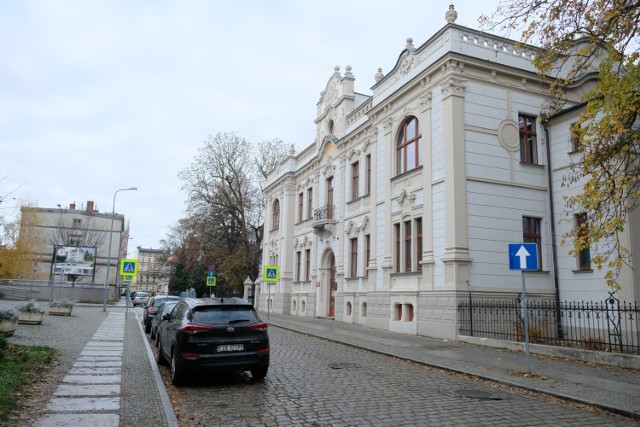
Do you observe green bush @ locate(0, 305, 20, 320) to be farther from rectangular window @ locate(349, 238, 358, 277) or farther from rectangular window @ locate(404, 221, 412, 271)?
rectangular window @ locate(349, 238, 358, 277)

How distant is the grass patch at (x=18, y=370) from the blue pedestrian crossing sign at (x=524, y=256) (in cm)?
959

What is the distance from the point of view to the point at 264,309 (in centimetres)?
3991

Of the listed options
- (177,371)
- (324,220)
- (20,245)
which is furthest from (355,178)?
(20,245)

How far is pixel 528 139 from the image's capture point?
21094 mm

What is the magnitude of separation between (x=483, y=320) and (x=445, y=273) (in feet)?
6.87

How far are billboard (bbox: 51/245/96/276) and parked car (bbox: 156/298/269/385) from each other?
1470 inches

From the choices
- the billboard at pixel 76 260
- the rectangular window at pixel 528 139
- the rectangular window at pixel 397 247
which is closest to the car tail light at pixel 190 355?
the rectangular window at pixel 397 247

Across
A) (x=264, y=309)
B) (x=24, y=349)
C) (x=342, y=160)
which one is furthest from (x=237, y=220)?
(x=24, y=349)

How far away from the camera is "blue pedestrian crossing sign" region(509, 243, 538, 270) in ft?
36.1

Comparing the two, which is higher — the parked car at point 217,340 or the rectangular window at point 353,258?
the rectangular window at point 353,258

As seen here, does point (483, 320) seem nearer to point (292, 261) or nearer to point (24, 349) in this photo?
point (24, 349)

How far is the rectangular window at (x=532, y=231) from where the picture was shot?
66.1ft

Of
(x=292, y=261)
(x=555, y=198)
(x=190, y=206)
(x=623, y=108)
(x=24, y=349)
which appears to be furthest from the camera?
(x=190, y=206)

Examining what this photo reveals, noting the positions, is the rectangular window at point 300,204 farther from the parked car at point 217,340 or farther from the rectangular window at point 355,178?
the parked car at point 217,340
